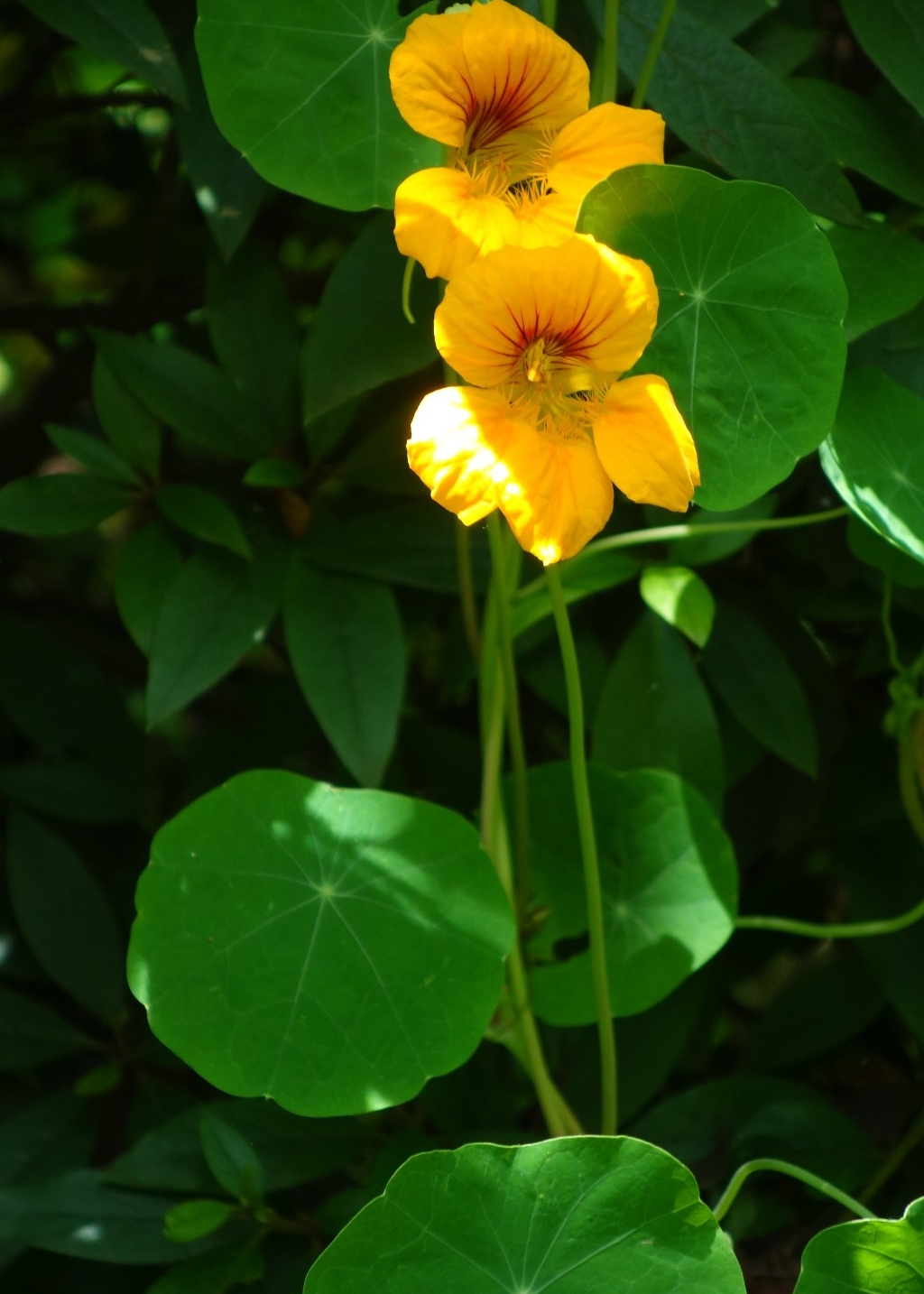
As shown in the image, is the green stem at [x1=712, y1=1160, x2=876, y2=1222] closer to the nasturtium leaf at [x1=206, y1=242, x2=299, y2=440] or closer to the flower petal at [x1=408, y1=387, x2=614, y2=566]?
the flower petal at [x1=408, y1=387, x2=614, y2=566]

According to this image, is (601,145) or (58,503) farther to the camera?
(58,503)

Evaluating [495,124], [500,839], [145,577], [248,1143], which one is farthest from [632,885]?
[495,124]

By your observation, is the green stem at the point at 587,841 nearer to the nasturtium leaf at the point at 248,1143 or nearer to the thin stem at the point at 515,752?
the thin stem at the point at 515,752

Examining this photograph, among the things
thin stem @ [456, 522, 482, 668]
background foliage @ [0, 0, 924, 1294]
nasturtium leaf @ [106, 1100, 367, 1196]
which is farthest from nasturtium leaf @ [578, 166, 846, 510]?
nasturtium leaf @ [106, 1100, 367, 1196]

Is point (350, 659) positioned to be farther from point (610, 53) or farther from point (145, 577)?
→ point (610, 53)

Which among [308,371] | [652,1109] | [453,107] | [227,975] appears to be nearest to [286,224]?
[308,371]

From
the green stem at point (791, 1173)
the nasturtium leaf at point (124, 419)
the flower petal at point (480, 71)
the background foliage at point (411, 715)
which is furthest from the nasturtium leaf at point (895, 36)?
the green stem at point (791, 1173)
